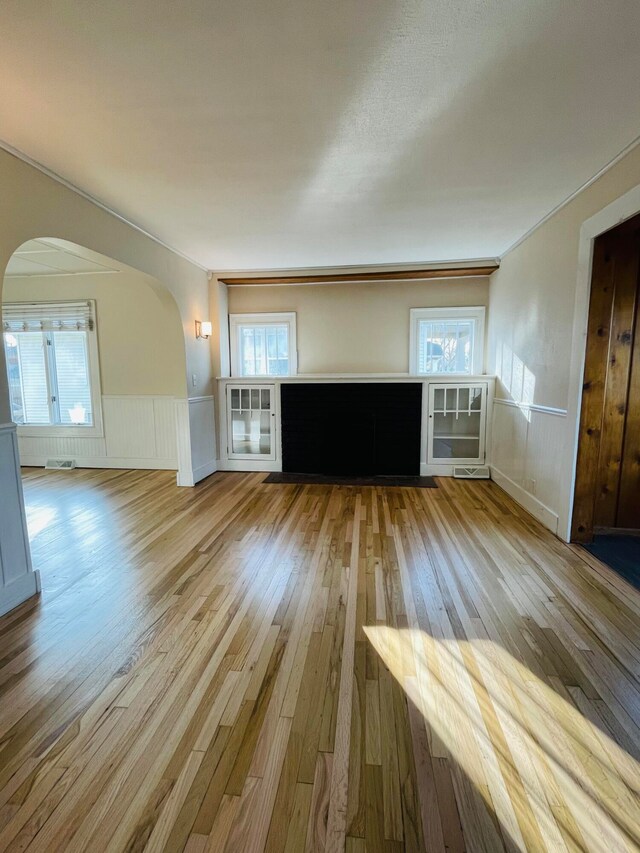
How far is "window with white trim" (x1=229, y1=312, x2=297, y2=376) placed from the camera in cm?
504

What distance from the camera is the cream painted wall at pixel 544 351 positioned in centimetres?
271

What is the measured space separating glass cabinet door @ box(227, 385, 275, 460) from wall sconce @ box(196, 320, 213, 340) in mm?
726

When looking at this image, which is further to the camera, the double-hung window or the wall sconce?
the double-hung window

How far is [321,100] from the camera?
1749 millimetres

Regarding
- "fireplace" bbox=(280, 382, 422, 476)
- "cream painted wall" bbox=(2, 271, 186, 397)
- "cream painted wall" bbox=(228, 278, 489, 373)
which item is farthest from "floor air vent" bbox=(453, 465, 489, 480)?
"cream painted wall" bbox=(2, 271, 186, 397)

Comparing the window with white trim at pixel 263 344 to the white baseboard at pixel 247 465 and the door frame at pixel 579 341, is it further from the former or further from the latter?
the door frame at pixel 579 341

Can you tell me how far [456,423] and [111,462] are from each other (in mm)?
4695

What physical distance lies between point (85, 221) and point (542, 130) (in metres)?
2.96

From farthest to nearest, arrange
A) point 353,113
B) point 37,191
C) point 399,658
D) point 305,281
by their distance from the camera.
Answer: point 305,281, point 37,191, point 353,113, point 399,658

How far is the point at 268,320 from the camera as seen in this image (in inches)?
199

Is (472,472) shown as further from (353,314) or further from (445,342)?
(353,314)

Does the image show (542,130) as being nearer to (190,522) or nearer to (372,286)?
(372,286)

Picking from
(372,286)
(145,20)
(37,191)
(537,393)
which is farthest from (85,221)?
(537,393)

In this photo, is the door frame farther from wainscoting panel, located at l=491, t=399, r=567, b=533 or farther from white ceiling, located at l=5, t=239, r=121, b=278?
white ceiling, located at l=5, t=239, r=121, b=278
